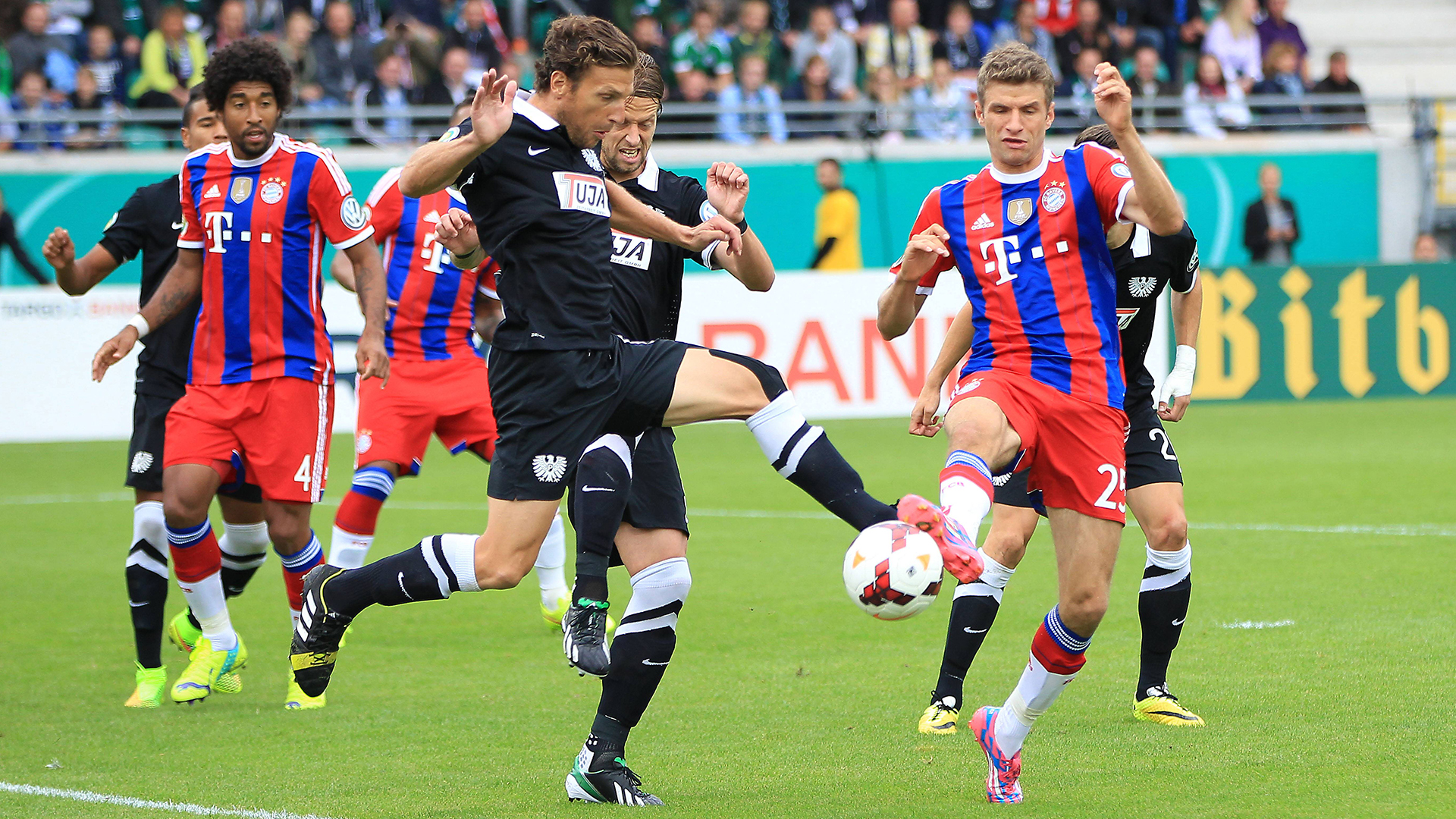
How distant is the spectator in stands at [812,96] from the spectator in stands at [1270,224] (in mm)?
4771

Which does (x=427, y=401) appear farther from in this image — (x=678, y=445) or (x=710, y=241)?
(x=678, y=445)

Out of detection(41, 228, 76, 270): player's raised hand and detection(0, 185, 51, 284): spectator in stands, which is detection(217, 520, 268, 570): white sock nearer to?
detection(41, 228, 76, 270): player's raised hand

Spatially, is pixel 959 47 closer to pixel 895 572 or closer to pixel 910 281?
pixel 910 281

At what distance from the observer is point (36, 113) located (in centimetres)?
1773

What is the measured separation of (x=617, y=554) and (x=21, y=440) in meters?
11.3

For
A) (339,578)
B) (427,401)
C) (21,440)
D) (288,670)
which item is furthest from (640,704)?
(21,440)

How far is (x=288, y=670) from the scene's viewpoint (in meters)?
6.89

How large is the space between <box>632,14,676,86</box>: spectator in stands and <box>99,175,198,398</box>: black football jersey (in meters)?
12.9

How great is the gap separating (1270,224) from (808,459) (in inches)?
622

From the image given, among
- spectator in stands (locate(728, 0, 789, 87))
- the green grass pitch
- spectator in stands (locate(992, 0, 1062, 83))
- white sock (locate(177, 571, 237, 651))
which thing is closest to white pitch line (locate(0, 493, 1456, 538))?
the green grass pitch

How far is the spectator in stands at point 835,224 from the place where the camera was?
17.6 m

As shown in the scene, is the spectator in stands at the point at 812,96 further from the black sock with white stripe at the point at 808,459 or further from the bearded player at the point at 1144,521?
the black sock with white stripe at the point at 808,459

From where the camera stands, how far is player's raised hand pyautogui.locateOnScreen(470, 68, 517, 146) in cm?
436

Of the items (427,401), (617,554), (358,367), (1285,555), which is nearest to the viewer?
(617,554)
